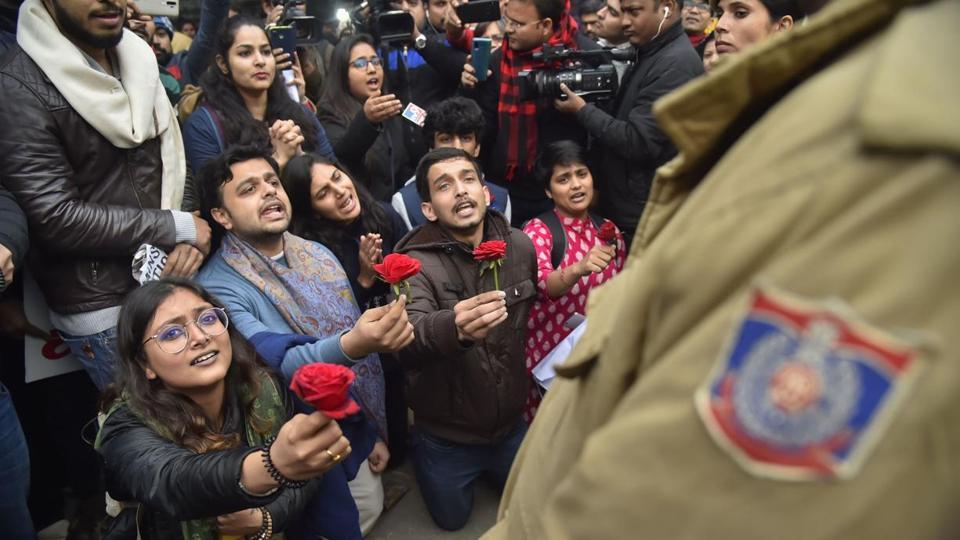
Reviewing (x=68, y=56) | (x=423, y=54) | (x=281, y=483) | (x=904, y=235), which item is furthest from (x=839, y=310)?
(x=423, y=54)

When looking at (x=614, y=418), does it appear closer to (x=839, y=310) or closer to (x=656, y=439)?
(x=656, y=439)

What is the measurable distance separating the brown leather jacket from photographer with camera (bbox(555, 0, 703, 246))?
70 cm

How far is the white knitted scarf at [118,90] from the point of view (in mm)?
2215

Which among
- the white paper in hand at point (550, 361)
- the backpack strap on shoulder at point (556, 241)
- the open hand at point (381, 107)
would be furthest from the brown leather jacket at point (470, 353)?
the open hand at point (381, 107)

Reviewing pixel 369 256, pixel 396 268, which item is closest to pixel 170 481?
pixel 396 268

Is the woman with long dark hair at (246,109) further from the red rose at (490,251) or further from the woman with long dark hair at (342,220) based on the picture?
the red rose at (490,251)

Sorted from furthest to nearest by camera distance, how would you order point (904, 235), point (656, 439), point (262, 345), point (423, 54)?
1. point (423, 54)
2. point (262, 345)
3. point (656, 439)
4. point (904, 235)

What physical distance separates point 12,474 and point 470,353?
1.58 m

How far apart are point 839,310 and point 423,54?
4.08m

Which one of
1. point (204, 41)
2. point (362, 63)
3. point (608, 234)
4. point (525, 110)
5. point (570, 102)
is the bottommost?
point (608, 234)

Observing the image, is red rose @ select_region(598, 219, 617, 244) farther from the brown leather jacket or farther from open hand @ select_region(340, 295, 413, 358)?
open hand @ select_region(340, 295, 413, 358)

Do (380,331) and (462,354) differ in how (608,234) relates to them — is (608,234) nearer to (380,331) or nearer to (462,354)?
(462,354)

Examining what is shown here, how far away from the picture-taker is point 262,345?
85.7 inches

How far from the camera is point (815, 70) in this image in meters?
0.65
